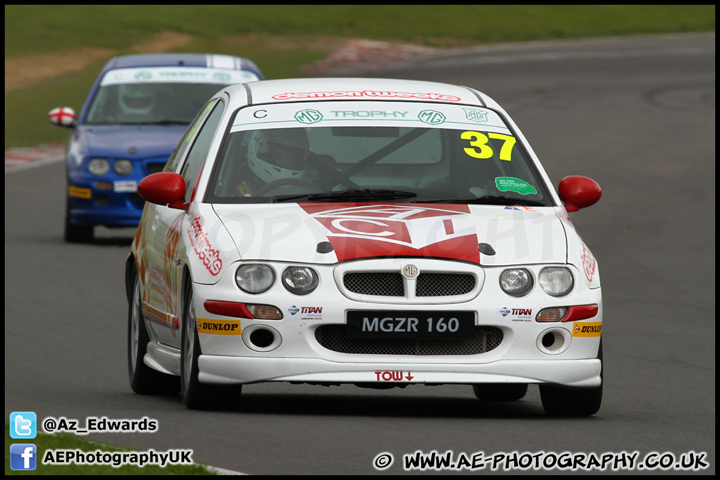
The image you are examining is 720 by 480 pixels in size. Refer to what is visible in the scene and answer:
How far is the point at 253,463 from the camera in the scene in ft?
19.6

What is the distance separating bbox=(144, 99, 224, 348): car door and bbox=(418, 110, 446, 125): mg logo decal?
1.08 meters

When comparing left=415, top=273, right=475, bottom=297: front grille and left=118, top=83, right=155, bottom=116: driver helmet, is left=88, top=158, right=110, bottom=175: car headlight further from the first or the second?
left=415, top=273, right=475, bottom=297: front grille

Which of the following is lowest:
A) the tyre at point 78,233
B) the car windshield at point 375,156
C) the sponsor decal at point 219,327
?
the tyre at point 78,233

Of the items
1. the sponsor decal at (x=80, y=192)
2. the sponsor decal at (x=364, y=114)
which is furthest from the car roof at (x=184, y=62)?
the sponsor decal at (x=364, y=114)

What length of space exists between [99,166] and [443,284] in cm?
960

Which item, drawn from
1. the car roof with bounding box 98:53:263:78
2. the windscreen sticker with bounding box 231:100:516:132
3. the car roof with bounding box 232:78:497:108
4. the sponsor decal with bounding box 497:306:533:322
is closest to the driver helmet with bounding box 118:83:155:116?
the car roof with bounding box 98:53:263:78

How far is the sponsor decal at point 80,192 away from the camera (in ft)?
53.1

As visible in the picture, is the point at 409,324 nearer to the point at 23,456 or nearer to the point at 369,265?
the point at 369,265

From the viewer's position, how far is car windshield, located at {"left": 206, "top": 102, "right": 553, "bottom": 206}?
7938 mm

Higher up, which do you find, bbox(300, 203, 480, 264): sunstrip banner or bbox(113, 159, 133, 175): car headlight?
bbox(300, 203, 480, 264): sunstrip banner

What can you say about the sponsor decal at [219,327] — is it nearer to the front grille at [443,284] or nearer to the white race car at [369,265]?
the white race car at [369,265]

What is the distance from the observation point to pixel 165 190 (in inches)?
311

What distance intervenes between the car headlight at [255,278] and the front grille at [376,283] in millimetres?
339

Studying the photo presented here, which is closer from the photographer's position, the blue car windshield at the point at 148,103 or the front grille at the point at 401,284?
the front grille at the point at 401,284
